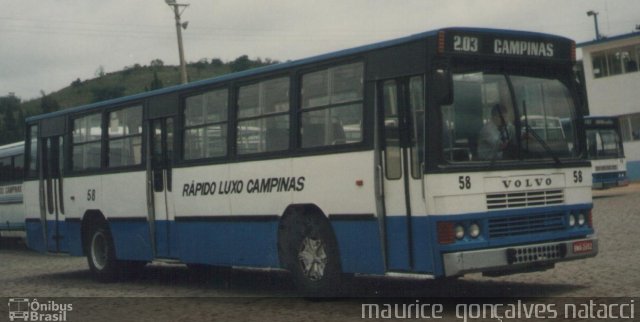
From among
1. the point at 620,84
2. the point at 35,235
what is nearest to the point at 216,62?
the point at 620,84

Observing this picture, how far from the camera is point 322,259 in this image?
1294 centimetres

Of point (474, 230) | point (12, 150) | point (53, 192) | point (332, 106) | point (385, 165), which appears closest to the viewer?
point (474, 230)

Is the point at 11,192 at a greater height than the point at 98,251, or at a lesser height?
greater

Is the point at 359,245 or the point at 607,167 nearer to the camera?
the point at 359,245

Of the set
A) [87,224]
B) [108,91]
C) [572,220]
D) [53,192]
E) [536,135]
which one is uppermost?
[108,91]

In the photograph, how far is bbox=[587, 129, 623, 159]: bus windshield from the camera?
38.7 m

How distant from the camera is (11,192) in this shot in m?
29.3

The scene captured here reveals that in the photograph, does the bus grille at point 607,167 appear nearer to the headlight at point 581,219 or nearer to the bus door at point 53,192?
the bus door at point 53,192

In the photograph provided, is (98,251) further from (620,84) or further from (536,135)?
(620,84)

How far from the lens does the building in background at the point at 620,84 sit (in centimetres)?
5259

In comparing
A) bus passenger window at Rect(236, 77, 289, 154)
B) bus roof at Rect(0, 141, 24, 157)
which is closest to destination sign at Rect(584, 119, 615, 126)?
bus roof at Rect(0, 141, 24, 157)

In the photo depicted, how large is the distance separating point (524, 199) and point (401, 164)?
1.44m

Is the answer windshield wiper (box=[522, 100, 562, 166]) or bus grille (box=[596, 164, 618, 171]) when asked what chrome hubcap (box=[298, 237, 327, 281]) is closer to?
windshield wiper (box=[522, 100, 562, 166])

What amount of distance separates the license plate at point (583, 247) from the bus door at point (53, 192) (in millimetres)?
10526
